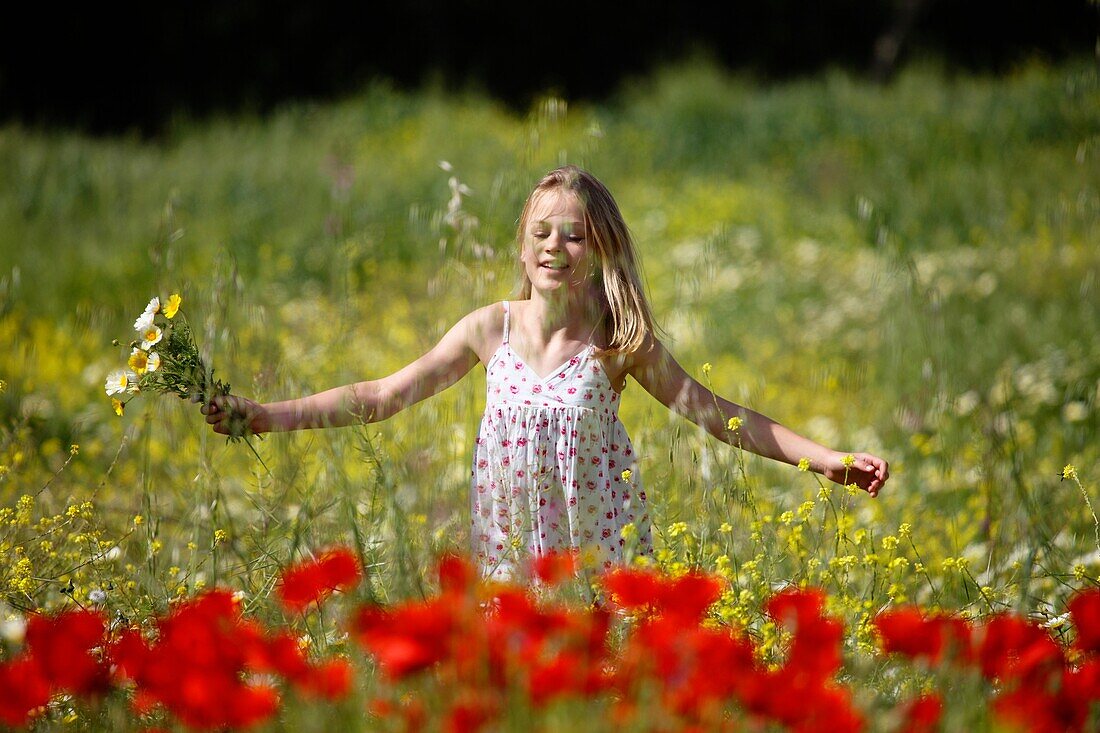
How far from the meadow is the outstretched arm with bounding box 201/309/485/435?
0.10 meters

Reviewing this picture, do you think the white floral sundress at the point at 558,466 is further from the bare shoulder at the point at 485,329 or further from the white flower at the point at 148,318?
the white flower at the point at 148,318

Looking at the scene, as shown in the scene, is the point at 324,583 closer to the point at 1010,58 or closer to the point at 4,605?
the point at 4,605

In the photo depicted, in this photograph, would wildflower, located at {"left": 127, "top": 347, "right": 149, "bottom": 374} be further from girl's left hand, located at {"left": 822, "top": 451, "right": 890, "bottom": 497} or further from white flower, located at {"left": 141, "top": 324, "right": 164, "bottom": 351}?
girl's left hand, located at {"left": 822, "top": 451, "right": 890, "bottom": 497}

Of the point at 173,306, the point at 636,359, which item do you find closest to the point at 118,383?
the point at 173,306

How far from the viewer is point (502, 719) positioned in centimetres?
110

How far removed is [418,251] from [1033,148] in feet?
16.9

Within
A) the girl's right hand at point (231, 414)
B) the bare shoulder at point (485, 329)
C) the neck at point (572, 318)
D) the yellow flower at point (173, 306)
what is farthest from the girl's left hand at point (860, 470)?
the yellow flower at point (173, 306)

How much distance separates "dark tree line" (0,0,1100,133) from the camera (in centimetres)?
1470

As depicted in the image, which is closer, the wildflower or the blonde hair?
the wildflower

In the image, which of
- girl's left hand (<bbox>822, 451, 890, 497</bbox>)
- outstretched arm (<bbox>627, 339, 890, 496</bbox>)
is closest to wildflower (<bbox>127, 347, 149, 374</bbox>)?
outstretched arm (<bbox>627, 339, 890, 496</bbox>)

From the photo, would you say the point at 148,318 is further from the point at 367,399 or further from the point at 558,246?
the point at 558,246

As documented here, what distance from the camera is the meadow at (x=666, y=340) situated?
6.46ft

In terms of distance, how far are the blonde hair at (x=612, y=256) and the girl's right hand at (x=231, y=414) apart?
0.67 metres

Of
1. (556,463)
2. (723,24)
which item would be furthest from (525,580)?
(723,24)
